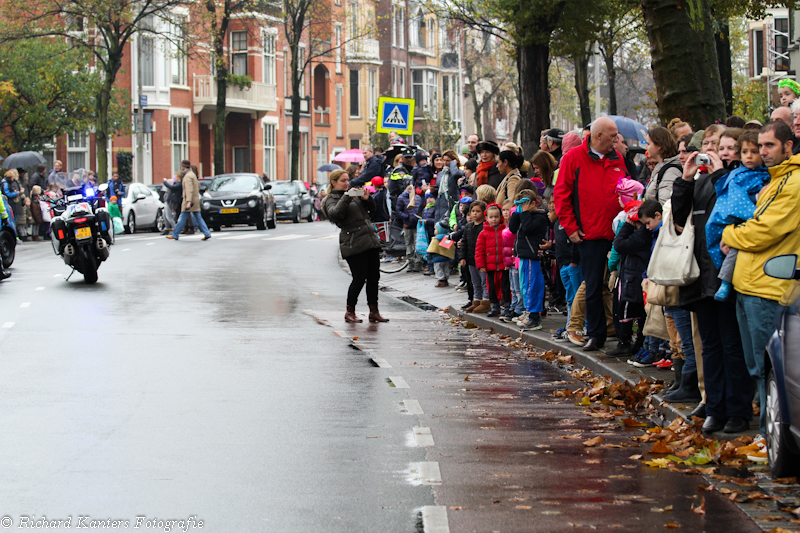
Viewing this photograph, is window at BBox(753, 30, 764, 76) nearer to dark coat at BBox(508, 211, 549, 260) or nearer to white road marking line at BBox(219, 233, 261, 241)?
white road marking line at BBox(219, 233, 261, 241)

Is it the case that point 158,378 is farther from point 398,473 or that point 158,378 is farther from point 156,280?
point 156,280

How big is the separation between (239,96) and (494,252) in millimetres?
44701

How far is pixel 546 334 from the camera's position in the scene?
39.6 feet

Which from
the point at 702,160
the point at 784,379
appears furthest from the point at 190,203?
the point at 784,379

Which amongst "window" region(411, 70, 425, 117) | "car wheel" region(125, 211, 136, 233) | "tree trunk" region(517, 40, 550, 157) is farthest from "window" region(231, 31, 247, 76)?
"tree trunk" region(517, 40, 550, 157)

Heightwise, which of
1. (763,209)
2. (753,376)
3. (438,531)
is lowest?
(438,531)

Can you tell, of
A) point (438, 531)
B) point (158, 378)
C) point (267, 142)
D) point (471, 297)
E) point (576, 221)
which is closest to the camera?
point (438, 531)

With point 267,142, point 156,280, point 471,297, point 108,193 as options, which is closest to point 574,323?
point 471,297

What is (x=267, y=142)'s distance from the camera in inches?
2431

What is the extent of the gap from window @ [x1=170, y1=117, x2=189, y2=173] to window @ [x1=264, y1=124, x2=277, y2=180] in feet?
27.0

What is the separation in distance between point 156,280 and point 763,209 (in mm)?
13961

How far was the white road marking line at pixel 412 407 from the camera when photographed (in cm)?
805

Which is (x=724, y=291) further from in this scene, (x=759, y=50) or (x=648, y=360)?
(x=759, y=50)

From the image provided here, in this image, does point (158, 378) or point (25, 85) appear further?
point (25, 85)
